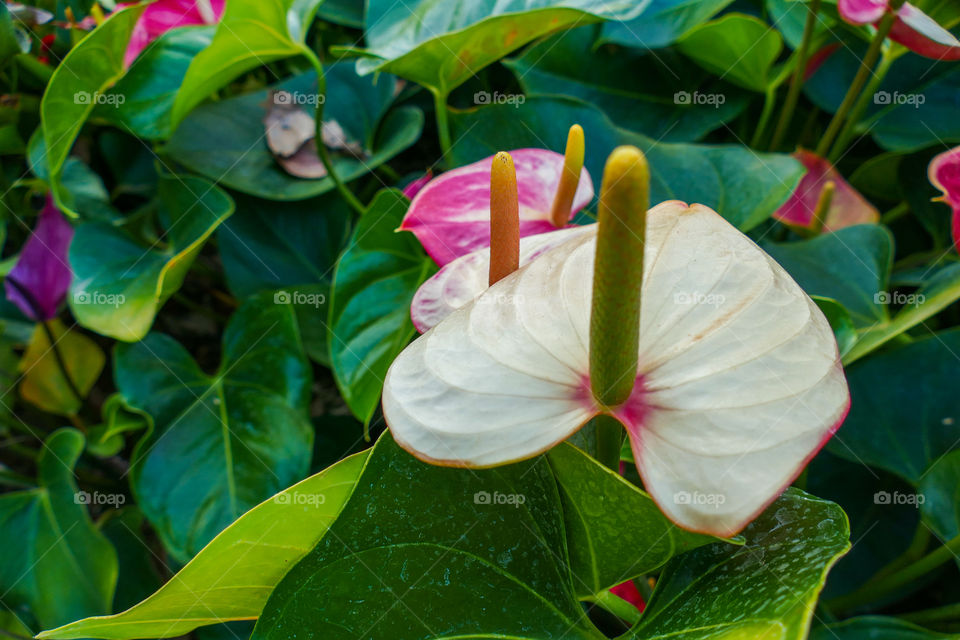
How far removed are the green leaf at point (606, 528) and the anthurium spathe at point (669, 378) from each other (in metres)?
0.04

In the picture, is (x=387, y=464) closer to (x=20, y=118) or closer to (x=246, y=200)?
(x=246, y=200)

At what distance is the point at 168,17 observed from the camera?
2.41ft

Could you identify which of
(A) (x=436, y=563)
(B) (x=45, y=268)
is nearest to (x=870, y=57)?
(A) (x=436, y=563)

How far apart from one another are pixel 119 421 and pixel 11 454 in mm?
341

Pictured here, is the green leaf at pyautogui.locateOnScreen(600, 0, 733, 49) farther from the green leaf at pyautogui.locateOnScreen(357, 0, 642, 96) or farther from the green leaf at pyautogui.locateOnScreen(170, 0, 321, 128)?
the green leaf at pyautogui.locateOnScreen(170, 0, 321, 128)

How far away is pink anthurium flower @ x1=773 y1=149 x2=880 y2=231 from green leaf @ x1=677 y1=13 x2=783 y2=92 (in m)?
0.09

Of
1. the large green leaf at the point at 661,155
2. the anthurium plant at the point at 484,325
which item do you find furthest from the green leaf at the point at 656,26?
the large green leaf at the point at 661,155

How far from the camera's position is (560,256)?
1.18ft

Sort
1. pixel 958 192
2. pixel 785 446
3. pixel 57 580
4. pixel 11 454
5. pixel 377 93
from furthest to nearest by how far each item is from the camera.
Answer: pixel 11 454 < pixel 377 93 < pixel 57 580 < pixel 958 192 < pixel 785 446

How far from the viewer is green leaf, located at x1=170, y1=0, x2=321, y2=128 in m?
0.56

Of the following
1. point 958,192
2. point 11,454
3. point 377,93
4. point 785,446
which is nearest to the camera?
point 785,446

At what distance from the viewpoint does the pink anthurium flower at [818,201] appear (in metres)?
0.72

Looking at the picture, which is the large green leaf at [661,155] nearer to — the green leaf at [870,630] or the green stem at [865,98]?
the green stem at [865,98]

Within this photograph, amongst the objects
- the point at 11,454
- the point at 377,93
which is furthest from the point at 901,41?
the point at 11,454
